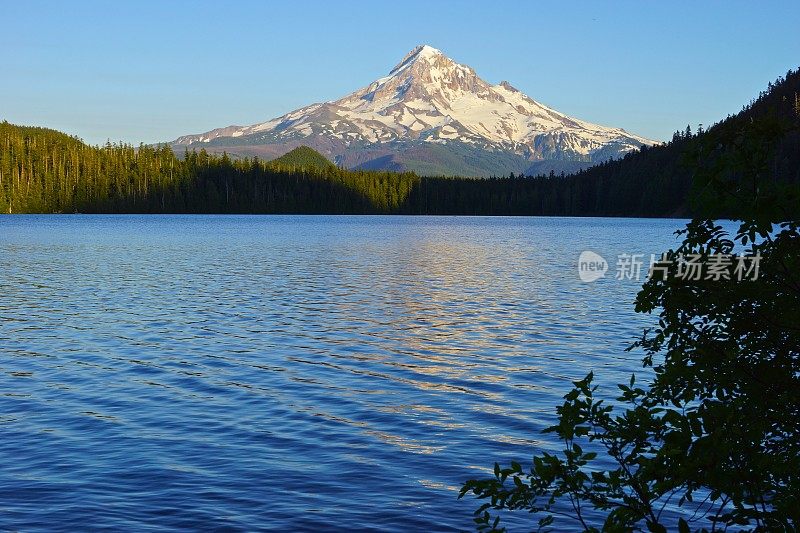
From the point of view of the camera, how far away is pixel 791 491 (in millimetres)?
7945

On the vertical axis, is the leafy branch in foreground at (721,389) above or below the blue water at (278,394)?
above

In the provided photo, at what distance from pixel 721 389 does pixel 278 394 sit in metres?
15.2

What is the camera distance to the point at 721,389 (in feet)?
29.8

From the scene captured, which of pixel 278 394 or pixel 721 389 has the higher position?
pixel 721 389

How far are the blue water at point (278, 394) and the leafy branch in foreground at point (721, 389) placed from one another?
569 cm

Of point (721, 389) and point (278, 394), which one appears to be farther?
point (278, 394)

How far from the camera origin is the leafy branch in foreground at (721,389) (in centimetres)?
770

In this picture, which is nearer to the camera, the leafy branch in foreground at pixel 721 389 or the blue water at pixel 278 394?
the leafy branch in foreground at pixel 721 389

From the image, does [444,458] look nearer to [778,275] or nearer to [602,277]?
[778,275]

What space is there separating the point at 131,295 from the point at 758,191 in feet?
141

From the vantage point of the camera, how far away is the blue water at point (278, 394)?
14.5 metres

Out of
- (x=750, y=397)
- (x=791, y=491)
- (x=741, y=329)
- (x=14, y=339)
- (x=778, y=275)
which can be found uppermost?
(x=778, y=275)

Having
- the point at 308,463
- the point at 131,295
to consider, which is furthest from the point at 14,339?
the point at 308,463

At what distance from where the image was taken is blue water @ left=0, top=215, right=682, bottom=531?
14453 mm
